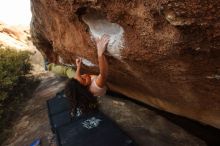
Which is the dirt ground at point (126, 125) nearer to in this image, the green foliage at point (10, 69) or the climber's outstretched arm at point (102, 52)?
the green foliage at point (10, 69)

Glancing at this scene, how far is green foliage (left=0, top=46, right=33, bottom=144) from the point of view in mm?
8695

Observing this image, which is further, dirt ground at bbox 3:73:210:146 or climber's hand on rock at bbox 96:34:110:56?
dirt ground at bbox 3:73:210:146

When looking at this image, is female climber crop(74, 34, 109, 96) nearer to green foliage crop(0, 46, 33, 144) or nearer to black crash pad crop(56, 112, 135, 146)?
black crash pad crop(56, 112, 135, 146)

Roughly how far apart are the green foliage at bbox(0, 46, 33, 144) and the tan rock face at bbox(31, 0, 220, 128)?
9.84 feet

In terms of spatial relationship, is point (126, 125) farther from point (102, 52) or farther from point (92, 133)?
point (102, 52)

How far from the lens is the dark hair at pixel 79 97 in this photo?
20.0 feet

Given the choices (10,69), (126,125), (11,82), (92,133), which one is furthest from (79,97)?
(10,69)

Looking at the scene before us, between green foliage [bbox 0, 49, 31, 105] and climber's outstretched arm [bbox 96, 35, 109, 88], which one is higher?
climber's outstretched arm [bbox 96, 35, 109, 88]

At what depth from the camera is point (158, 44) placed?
4.04 meters

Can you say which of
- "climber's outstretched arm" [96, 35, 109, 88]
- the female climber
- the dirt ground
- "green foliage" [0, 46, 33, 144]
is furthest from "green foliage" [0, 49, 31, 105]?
"climber's outstretched arm" [96, 35, 109, 88]

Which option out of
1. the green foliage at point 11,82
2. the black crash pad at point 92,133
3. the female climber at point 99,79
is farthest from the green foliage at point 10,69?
the female climber at point 99,79

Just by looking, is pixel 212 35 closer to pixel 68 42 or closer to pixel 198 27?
pixel 198 27

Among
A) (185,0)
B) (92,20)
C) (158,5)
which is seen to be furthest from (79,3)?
(185,0)

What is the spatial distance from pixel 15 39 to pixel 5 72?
9249mm
